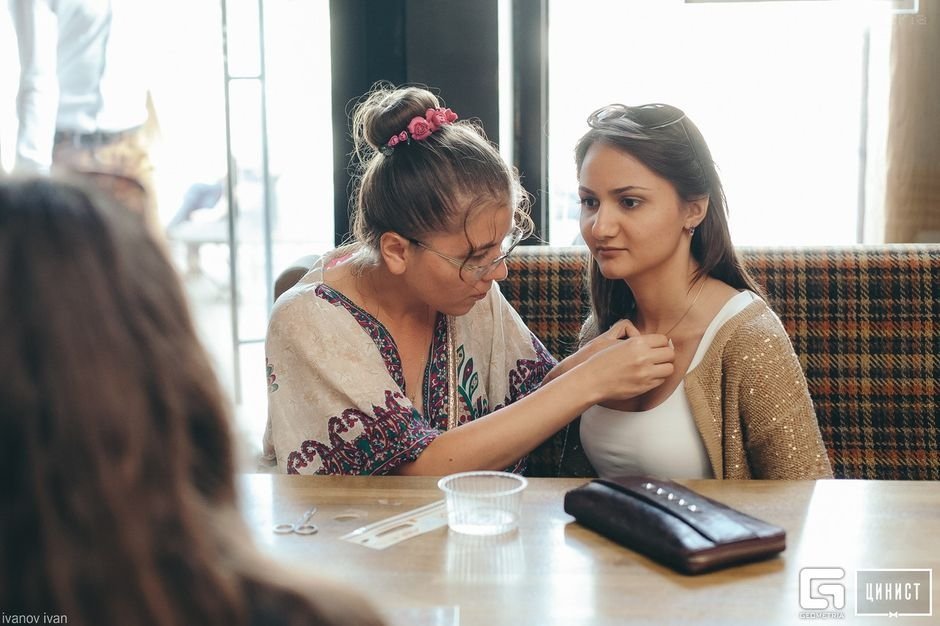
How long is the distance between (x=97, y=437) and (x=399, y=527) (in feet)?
2.61

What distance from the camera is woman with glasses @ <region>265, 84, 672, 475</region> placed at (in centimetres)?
163

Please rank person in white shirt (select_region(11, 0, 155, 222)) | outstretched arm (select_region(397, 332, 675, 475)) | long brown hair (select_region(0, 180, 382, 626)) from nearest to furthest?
long brown hair (select_region(0, 180, 382, 626)), outstretched arm (select_region(397, 332, 675, 475)), person in white shirt (select_region(11, 0, 155, 222))

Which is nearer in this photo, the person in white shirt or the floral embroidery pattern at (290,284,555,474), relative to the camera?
the floral embroidery pattern at (290,284,555,474)

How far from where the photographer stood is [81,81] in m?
3.03

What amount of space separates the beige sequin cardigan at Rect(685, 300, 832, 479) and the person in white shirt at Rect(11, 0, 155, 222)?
191 centimetres

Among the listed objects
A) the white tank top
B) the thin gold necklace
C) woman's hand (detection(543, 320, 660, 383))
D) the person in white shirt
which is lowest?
the white tank top

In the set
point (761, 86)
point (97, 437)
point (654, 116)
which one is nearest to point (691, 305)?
point (654, 116)

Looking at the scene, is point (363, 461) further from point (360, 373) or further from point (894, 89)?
point (894, 89)

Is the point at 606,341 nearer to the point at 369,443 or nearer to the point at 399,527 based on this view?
the point at 369,443

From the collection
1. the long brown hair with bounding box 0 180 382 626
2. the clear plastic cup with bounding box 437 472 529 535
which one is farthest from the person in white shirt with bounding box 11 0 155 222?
the long brown hair with bounding box 0 180 382 626

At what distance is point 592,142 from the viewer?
185cm

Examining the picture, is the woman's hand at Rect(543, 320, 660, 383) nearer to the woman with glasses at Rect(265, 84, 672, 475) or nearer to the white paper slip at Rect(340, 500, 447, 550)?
the woman with glasses at Rect(265, 84, 672, 475)

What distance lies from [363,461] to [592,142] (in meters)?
0.72

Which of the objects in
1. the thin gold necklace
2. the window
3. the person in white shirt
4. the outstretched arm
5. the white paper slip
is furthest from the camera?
the person in white shirt
